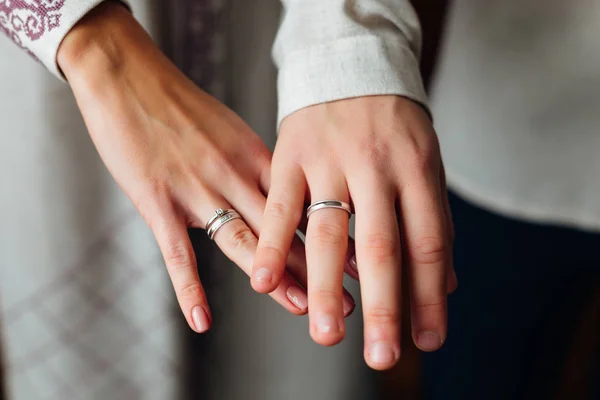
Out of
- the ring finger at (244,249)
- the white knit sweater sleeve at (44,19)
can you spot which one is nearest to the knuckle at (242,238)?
the ring finger at (244,249)

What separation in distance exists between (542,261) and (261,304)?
0.49 metres

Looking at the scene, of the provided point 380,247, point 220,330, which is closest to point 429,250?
point 380,247

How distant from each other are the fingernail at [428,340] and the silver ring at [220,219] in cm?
18

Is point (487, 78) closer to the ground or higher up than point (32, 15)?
closer to the ground

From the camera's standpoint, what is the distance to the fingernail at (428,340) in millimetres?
415

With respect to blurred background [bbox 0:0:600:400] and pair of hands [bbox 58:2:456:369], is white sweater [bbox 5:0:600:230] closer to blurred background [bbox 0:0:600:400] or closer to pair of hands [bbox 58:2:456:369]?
pair of hands [bbox 58:2:456:369]

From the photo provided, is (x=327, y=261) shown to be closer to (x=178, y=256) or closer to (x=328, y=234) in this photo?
(x=328, y=234)

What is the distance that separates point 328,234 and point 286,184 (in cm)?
6

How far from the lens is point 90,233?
2.68 ft

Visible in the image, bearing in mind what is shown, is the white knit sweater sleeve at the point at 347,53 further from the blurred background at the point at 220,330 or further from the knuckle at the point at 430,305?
the blurred background at the point at 220,330

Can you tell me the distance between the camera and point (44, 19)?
1.48ft

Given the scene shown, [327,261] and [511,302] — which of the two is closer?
[327,261]

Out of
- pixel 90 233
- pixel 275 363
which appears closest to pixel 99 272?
pixel 90 233

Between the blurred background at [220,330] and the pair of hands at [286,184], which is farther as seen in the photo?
the blurred background at [220,330]
